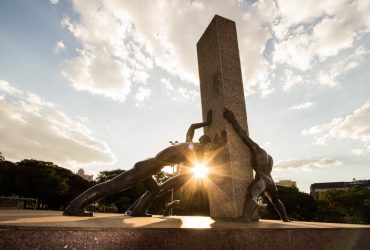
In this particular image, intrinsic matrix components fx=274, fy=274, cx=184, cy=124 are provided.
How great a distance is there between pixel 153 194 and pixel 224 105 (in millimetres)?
3130

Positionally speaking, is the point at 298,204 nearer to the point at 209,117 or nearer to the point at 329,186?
the point at 209,117

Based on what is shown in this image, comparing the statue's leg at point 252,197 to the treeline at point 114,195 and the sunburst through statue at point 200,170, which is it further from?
the treeline at point 114,195

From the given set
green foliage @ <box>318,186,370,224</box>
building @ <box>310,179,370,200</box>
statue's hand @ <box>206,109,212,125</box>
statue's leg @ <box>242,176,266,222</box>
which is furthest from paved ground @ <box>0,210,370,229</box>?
building @ <box>310,179,370,200</box>

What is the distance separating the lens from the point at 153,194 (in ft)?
22.5

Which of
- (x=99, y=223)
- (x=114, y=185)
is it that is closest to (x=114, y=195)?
(x=114, y=185)

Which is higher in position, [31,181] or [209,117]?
[31,181]

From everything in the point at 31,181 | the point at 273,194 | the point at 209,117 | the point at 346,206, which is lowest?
the point at 273,194

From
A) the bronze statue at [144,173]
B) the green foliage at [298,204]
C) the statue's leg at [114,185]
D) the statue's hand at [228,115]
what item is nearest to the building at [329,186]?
the green foliage at [298,204]

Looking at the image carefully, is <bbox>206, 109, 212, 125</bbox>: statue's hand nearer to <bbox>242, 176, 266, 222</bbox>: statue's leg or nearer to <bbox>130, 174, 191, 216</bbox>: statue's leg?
<bbox>130, 174, 191, 216</bbox>: statue's leg

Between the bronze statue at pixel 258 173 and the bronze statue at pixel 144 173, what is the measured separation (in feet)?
3.05

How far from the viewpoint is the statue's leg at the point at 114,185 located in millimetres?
5438

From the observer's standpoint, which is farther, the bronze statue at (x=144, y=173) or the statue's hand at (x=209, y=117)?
the statue's hand at (x=209, y=117)

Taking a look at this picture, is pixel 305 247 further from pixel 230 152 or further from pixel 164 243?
pixel 230 152

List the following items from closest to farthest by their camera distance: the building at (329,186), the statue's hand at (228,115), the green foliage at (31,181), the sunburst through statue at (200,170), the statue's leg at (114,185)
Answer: the statue's leg at (114,185), the sunburst through statue at (200,170), the statue's hand at (228,115), the green foliage at (31,181), the building at (329,186)
